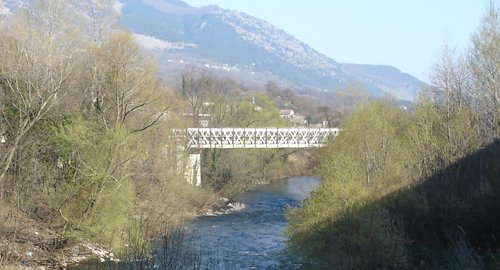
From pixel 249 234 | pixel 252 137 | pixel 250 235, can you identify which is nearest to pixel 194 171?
pixel 249 234

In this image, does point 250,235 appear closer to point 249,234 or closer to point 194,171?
point 249,234

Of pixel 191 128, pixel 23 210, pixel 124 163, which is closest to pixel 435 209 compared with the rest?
pixel 124 163

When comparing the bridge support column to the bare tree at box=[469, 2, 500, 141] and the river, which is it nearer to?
the river

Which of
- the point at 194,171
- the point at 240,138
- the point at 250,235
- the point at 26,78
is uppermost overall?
the point at 26,78

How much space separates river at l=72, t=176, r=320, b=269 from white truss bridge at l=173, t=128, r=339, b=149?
3812 mm

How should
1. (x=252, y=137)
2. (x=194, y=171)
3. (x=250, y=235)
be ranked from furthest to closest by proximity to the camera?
(x=252, y=137) < (x=194, y=171) < (x=250, y=235)

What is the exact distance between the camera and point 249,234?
2773cm

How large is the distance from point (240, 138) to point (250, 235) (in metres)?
17.8

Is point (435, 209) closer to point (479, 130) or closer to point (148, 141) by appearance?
point (479, 130)

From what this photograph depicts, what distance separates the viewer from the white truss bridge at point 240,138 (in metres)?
36.6

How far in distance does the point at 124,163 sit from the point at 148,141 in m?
7.45

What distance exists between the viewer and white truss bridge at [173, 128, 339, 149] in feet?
132

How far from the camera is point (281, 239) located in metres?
26.4

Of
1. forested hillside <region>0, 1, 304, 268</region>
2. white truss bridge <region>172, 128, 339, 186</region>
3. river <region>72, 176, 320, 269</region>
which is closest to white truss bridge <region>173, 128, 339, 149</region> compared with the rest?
white truss bridge <region>172, 128, 339, 186</region>
